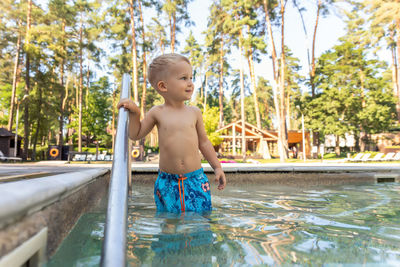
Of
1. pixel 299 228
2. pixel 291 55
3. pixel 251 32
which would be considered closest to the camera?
pixel 299 228

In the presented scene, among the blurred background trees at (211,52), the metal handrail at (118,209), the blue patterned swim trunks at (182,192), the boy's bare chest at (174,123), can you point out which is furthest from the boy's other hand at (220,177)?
the blurred background trees at (211,52)

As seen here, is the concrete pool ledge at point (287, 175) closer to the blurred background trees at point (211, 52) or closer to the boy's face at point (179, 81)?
the boy's face at point (179, 81)

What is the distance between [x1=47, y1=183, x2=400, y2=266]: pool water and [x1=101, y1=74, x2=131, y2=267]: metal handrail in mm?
189

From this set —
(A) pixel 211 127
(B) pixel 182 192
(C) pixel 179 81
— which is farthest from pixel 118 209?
(A) pixel 211 127

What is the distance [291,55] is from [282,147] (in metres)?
21.1

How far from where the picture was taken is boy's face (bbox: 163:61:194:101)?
2.04 metres

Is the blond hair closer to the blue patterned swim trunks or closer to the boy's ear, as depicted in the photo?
the boy's ear

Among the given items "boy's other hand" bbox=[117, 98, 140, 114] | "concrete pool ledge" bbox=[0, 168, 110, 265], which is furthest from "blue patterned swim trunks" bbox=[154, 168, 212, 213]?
"concrete pool ledge" bbox=[0, 168, 110, 265]

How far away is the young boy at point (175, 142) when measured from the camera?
200 cm

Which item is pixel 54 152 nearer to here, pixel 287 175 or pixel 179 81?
pixel 287 175

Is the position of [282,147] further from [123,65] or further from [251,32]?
[123,65]

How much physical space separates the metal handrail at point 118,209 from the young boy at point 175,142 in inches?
25.0

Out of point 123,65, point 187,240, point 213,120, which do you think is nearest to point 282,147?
point 213,120

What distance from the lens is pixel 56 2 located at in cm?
2116
